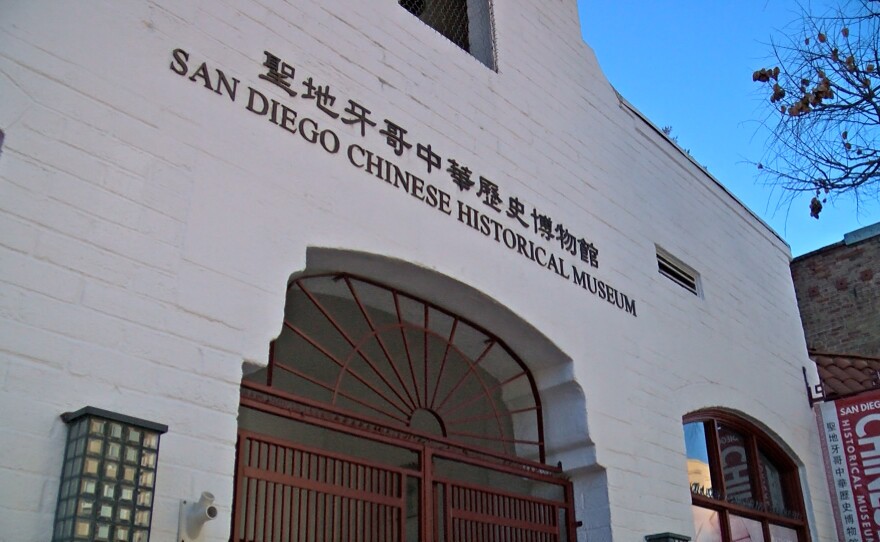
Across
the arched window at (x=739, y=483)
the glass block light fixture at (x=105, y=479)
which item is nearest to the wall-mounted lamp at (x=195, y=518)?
the glass block light fixture at (x=105, y=479)

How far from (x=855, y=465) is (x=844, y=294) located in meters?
6.26

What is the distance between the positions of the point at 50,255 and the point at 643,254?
5.73 m

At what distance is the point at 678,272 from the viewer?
9.21m

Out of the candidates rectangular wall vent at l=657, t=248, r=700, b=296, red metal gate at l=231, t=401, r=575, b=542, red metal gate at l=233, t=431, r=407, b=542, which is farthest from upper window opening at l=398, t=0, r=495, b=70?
red metal gate at l=233, t=431, r=407, b=542

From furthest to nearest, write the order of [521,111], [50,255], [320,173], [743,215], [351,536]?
1. [743,215]
2. [521,111]
3. [320,173]
4. [351,536]
5. [50,255]

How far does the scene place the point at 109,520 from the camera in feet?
12.1

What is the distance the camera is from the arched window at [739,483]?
26.7ft

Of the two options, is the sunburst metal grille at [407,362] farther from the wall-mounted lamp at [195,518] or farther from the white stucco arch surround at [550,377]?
the wall-mounted lamp at [195,518]

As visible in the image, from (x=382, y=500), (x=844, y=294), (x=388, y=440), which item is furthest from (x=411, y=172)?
(x=844, y=294)

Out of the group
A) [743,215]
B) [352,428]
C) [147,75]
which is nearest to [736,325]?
[743,215]

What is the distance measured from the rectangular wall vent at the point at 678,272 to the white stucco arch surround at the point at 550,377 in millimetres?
2274

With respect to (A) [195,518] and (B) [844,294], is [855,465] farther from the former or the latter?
(A) [195,518]

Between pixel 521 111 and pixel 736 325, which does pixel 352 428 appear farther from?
pixel 736 325

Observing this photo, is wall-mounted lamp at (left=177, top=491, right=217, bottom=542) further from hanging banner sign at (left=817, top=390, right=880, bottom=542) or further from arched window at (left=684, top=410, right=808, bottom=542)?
hanging banner sign at (left=817, top=390, right=880, bottom=542)
